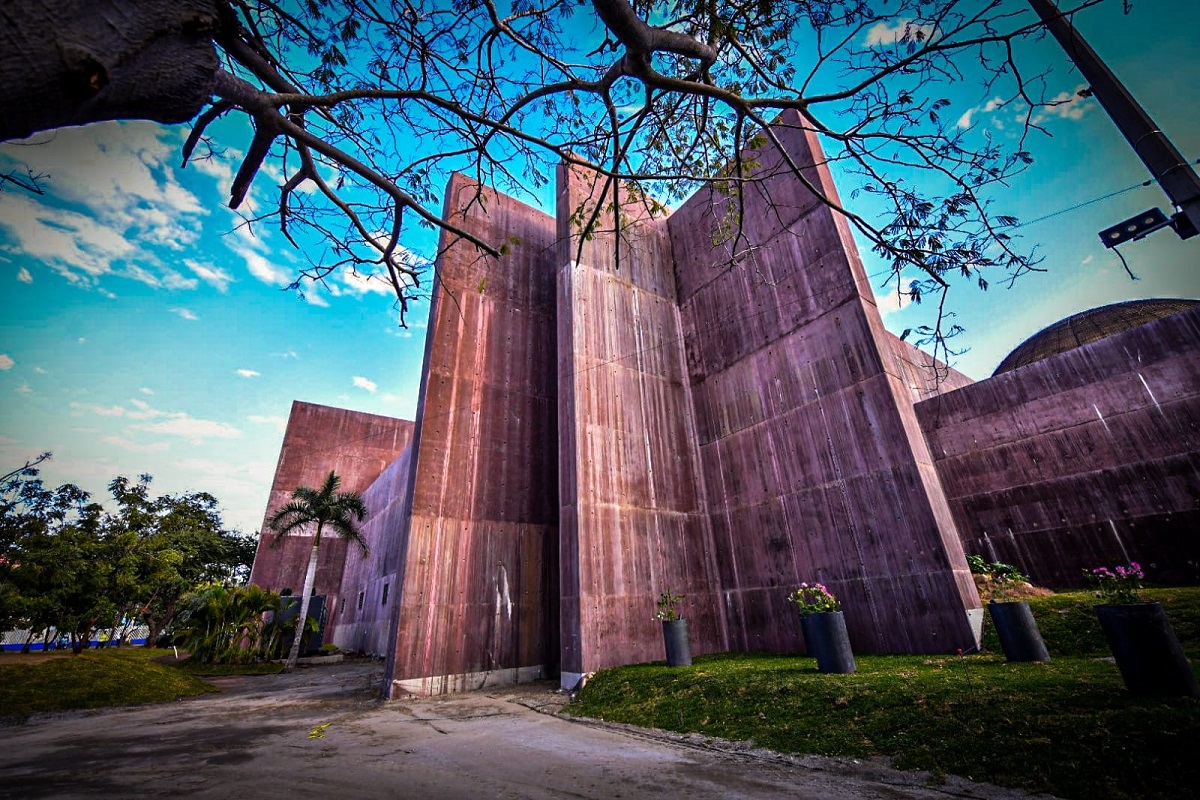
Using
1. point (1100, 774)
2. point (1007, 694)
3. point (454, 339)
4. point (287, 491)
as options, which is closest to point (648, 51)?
point (1100, 774)

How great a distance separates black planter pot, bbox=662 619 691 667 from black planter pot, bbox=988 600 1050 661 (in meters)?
4.09

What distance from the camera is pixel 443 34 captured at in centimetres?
369

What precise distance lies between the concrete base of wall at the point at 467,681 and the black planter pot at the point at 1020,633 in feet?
25.4

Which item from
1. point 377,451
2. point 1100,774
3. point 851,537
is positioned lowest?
point 1100,774

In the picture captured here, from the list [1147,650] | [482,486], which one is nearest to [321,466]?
[482,486]

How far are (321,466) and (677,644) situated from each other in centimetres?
2553

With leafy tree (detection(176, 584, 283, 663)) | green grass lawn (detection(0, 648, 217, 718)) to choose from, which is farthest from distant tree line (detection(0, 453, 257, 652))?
green grass lawn (detection(0, 648, 217, 718))

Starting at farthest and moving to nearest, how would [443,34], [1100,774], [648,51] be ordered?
[443,34]
[648,51]
[1100,774]

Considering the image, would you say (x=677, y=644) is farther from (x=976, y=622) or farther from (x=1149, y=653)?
(x=1149, y=653)

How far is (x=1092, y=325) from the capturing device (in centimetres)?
1405

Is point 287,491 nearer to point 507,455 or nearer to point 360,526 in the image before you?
point 360,526

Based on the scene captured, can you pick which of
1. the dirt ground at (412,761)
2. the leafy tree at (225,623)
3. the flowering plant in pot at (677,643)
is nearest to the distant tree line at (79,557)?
the leafy tree at (225,623)

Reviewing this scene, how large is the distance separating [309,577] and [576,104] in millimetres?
18188

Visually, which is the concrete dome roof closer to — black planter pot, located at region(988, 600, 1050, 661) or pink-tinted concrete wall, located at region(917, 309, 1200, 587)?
pink-tinted concrete wall, located at region(917, 309, 1200, 587)
